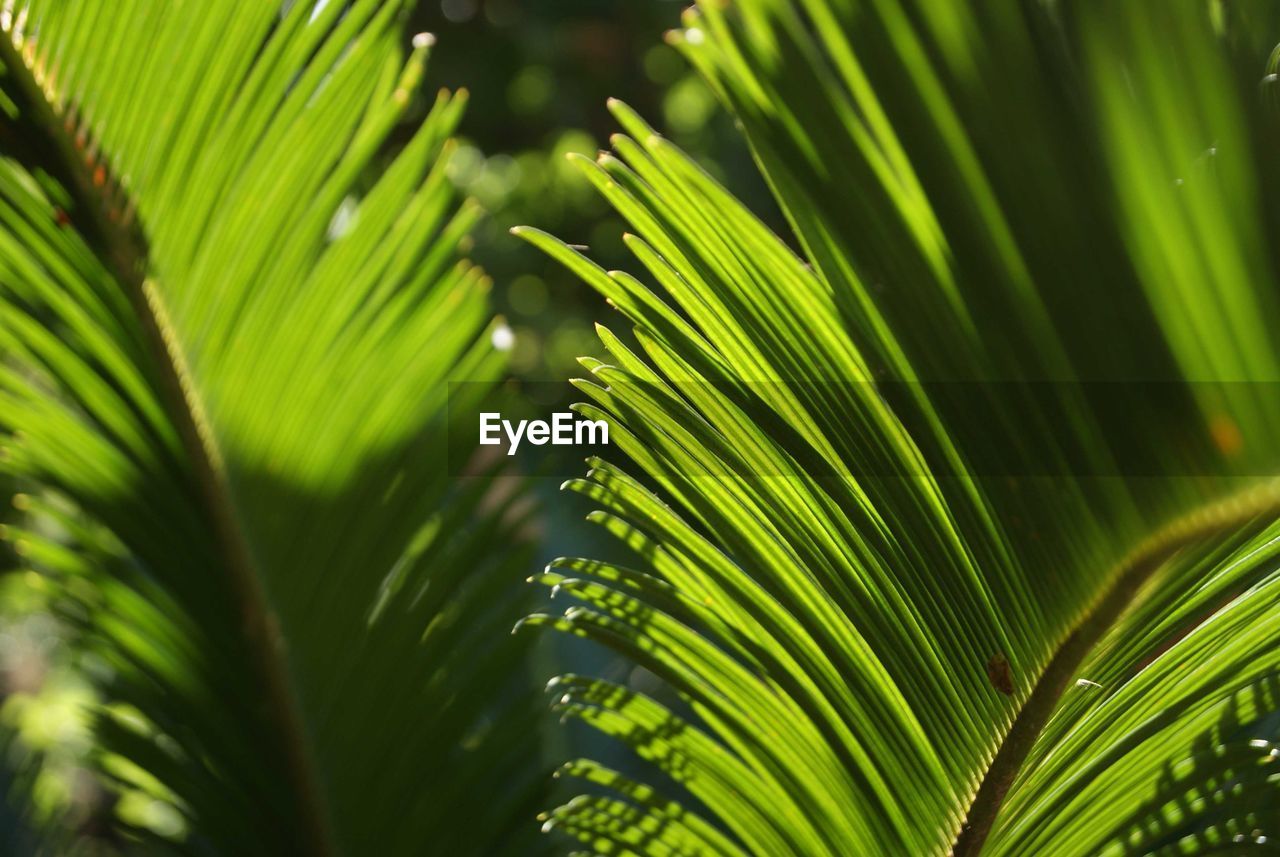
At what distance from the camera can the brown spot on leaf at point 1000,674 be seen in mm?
692

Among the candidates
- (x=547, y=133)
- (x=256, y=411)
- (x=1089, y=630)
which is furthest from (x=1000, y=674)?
(x=547, y=133)

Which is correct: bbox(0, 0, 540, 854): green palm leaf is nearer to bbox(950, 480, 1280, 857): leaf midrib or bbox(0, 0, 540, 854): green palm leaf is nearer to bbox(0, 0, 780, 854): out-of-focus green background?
bbox(950, 480, 1280, 857): leaf midrib

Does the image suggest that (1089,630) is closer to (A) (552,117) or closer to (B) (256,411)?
(B) (256,411)

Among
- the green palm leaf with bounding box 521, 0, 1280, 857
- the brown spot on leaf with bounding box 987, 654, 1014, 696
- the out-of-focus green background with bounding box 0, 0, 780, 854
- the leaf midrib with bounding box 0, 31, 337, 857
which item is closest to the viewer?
the green palm leaf with bounding box 521, 0, 1280, 857

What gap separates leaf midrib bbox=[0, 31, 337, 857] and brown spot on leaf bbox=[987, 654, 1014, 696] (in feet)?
2.13

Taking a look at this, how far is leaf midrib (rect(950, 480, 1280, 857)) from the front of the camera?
56 centimetres

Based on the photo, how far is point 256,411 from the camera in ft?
3.31

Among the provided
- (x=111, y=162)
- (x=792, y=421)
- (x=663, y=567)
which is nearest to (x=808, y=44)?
(x=792, y=421)

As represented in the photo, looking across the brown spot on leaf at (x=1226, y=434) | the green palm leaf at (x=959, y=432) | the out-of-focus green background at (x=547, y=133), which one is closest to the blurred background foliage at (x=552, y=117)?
the out-of-focus green background at (x=547, y=133)

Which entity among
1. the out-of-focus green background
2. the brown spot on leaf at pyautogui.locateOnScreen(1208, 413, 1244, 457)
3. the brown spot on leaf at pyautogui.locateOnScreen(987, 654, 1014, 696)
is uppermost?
the out-of-focus green background

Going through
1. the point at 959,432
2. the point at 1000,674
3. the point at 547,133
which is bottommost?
the point at 1000,674

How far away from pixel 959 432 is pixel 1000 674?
7.0 inches

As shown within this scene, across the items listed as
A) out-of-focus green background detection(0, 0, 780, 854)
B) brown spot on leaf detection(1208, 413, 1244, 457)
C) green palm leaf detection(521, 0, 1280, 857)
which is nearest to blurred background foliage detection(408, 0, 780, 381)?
out-of-focus green background detection(0, 0, 780, 854)

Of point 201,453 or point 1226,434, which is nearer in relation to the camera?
point 1226,434
